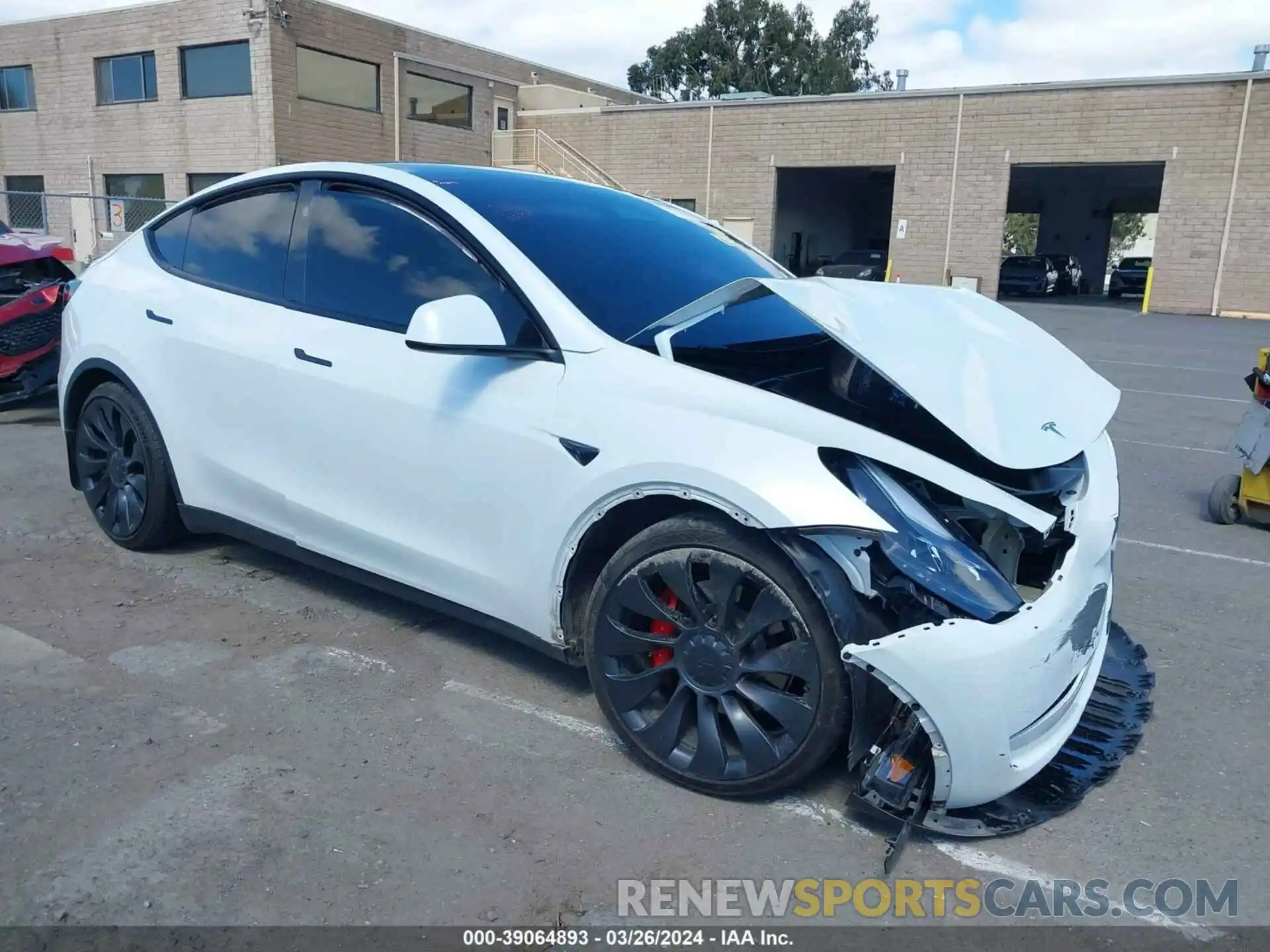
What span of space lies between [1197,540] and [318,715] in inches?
194

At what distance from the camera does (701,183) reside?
3338 cm

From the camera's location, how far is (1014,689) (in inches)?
100.0

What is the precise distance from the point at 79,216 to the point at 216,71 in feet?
20.5

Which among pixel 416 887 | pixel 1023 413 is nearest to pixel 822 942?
pixel 416 887

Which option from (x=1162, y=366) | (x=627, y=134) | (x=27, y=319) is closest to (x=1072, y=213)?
(x=627, y=134)

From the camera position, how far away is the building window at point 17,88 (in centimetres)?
3322

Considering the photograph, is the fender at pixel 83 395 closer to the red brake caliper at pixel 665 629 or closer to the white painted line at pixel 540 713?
the white painted line at pixel 540 713

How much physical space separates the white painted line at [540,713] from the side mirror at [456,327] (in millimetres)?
1210

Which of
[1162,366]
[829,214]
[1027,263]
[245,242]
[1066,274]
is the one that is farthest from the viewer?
[829,214]

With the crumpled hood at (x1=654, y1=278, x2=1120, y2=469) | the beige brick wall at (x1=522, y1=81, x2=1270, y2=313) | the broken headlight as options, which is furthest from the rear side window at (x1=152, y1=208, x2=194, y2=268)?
the beige brick wall at (x1=522, y1=81, x2=1270, y2=313)

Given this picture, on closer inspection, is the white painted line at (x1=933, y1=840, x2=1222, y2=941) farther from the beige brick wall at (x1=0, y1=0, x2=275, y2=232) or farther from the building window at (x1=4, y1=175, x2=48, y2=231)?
the building window at (x1=4, y1=175, x2=48, y2=231)

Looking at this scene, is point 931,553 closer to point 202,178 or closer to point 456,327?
point 456,327

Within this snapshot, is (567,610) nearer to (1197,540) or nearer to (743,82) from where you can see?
(1197,540)

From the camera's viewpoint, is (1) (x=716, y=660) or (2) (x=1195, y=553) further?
(2) (x=1195, y=553)
